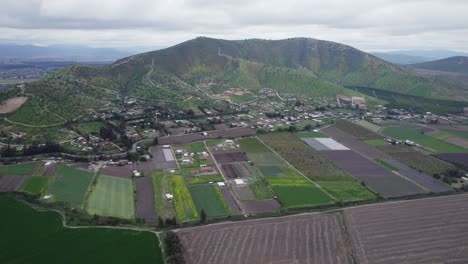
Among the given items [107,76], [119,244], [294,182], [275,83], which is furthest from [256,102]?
[119,244]

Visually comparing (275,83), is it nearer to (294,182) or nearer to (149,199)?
(294,182)

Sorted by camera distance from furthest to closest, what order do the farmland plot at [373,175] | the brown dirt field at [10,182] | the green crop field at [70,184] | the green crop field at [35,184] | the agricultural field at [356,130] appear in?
1. the agricultural field at [356,130]
2. the farmland plot at [373,175]
3. the brown dirt field at [10,182]
4. the green crop field at [35,184]
5. the green crop field at [70,184]

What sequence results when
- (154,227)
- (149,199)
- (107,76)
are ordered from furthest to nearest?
(107,76), (149,199), (154,227)

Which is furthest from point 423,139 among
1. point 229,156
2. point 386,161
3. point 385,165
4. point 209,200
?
point 209,200

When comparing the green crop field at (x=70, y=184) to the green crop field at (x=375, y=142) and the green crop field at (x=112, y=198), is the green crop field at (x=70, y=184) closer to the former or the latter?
the green crop field at (x=112, y=198)

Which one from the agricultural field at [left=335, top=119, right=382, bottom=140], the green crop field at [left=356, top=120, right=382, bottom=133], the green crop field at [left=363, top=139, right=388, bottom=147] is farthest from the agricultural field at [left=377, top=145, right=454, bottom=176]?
the green crop field at [left=356, top=120, right=382, bottom=133]

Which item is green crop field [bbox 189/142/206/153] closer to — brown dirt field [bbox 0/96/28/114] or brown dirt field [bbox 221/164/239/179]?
brown dirt field [bbox 221/164/239/179]

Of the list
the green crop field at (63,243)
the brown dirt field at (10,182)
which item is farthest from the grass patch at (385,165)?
the brown dirt field at (10,182)
